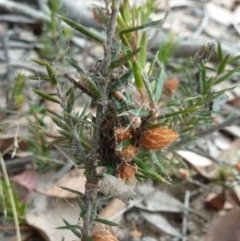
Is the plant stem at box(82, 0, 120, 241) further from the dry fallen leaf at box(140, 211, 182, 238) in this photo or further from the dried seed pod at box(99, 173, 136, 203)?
the dry fallen leaf at box(140, 211, 182, 238)

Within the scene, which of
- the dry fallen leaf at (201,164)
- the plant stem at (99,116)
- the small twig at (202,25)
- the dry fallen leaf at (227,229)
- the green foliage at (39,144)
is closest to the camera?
the plant stem at (99,116)

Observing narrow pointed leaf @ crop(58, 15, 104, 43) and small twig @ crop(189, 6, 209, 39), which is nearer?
narrow pointed leaf @ crop(58, 15, 104, 43)

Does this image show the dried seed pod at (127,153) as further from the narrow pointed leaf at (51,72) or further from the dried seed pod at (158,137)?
the narrow pointed leaf at (51,72)

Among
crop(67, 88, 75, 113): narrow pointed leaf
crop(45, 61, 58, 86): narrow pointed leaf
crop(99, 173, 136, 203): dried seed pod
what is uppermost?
crop(45, 61, 58, 86): narrow pointed leaf

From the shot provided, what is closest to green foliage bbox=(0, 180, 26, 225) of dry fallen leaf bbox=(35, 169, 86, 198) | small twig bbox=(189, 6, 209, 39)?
dry fallen leaf bbox=(35, 169, 86, 198)

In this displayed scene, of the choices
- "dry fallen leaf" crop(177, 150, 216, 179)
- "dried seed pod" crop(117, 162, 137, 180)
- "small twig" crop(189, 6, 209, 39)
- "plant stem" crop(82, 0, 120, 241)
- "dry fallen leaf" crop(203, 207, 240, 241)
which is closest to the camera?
"plant stem" crop(82, 0, 120, 241)

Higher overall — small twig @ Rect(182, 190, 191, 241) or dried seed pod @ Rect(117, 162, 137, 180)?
dried seed pod @ Rect(117, 162, 137, 180)

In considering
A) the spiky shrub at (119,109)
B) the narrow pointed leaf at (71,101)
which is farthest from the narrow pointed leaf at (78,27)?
the narrow pointed leaf at (71,101)

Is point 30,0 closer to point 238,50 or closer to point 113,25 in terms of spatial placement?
point 238,50
